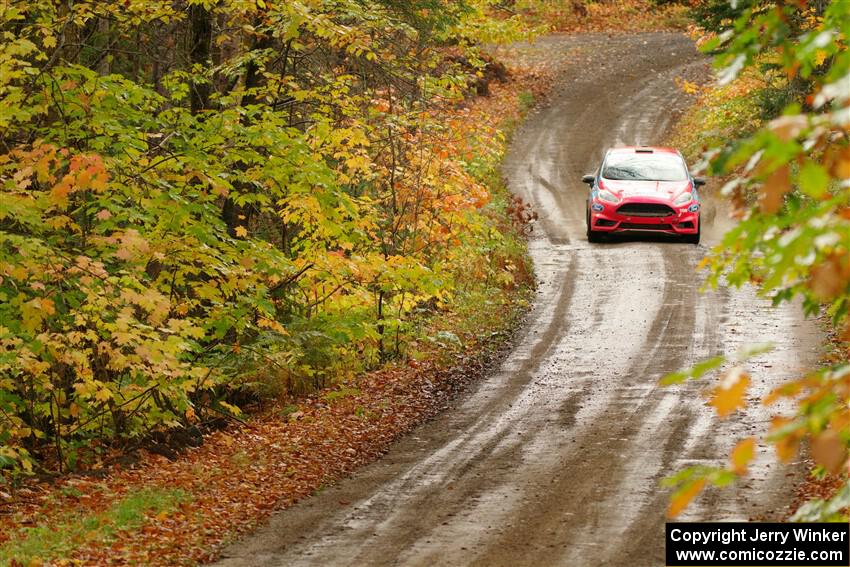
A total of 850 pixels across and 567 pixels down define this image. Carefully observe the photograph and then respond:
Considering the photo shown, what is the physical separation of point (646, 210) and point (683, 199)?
79cm

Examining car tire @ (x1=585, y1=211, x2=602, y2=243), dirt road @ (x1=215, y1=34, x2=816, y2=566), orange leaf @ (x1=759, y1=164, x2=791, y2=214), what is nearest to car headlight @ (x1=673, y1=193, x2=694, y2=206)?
dirt road @ (x1=215, y1=34, x2=816, y2=566)

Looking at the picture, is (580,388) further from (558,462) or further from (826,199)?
(826,199)

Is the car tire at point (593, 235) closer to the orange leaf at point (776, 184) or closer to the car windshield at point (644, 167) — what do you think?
the car windshield at point (644, 167)

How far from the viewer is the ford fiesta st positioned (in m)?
20.8

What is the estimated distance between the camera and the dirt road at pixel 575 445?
8195mm

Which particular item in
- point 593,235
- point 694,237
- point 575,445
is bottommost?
point 575,445

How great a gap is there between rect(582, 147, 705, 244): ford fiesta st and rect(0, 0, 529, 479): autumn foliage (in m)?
6.14

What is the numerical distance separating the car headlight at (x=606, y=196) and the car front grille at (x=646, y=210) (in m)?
0.23

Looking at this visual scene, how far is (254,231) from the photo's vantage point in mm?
15891

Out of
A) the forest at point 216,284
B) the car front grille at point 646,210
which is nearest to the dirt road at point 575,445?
the forest at point 216,284

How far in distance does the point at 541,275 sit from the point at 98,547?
43.4 ft

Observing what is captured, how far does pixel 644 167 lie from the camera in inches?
853

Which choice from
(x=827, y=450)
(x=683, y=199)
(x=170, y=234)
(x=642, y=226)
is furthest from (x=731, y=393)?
(x=642, y=226)

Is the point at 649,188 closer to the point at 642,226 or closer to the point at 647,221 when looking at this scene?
the point at 647,221
